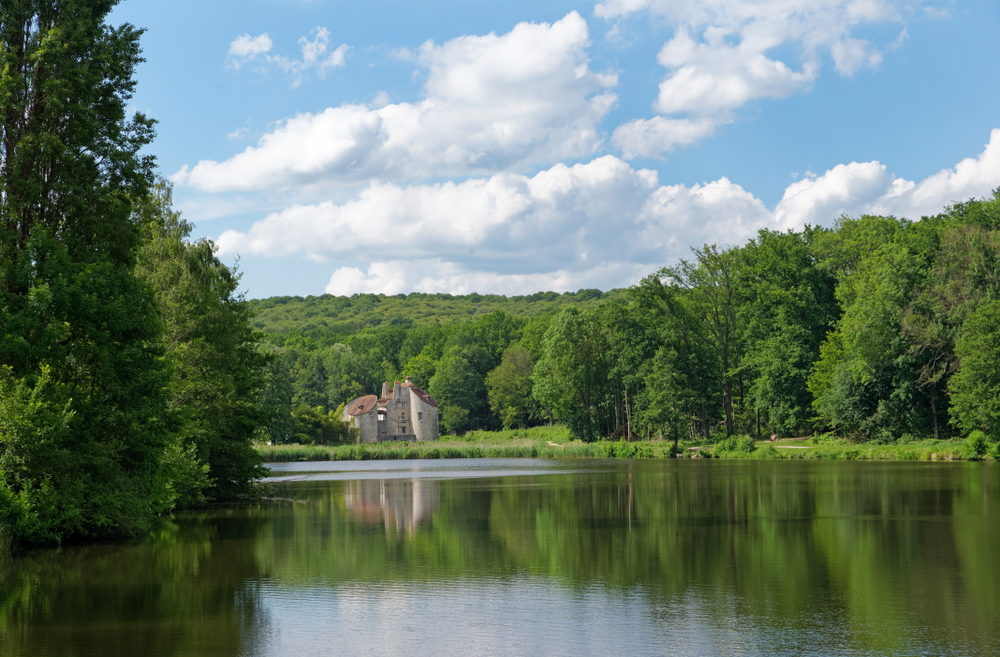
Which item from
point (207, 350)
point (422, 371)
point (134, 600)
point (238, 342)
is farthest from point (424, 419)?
point (134, 600)

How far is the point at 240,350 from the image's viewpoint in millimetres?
31953

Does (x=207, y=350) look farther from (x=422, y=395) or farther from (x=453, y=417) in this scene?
(x=453, y=417)

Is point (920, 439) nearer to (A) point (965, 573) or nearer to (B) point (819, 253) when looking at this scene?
(B) point (819, 253)

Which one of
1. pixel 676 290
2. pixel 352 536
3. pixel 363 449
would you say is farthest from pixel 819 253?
pixel 352 536

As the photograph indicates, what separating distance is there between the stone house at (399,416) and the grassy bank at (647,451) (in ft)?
80.5

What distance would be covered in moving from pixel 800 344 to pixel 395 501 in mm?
43022

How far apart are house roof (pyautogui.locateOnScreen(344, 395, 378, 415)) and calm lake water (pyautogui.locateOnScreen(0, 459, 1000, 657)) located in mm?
84286

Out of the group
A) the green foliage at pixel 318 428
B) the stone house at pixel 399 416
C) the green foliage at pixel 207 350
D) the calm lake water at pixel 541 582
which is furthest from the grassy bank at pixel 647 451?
the stone house at pixel 399 416

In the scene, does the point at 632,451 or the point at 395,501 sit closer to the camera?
the point at 395,501

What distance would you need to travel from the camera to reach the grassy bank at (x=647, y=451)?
49188 millimetres

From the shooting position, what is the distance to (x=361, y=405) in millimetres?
111938

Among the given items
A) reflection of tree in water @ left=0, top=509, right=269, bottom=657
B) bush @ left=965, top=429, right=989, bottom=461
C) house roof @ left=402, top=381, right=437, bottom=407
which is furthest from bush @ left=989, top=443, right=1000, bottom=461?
house roof @ left=402, top=381, right=437, bottom=407

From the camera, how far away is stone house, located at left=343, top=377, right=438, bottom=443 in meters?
109

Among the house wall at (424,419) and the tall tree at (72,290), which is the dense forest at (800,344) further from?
the tall tree at (72,290)
